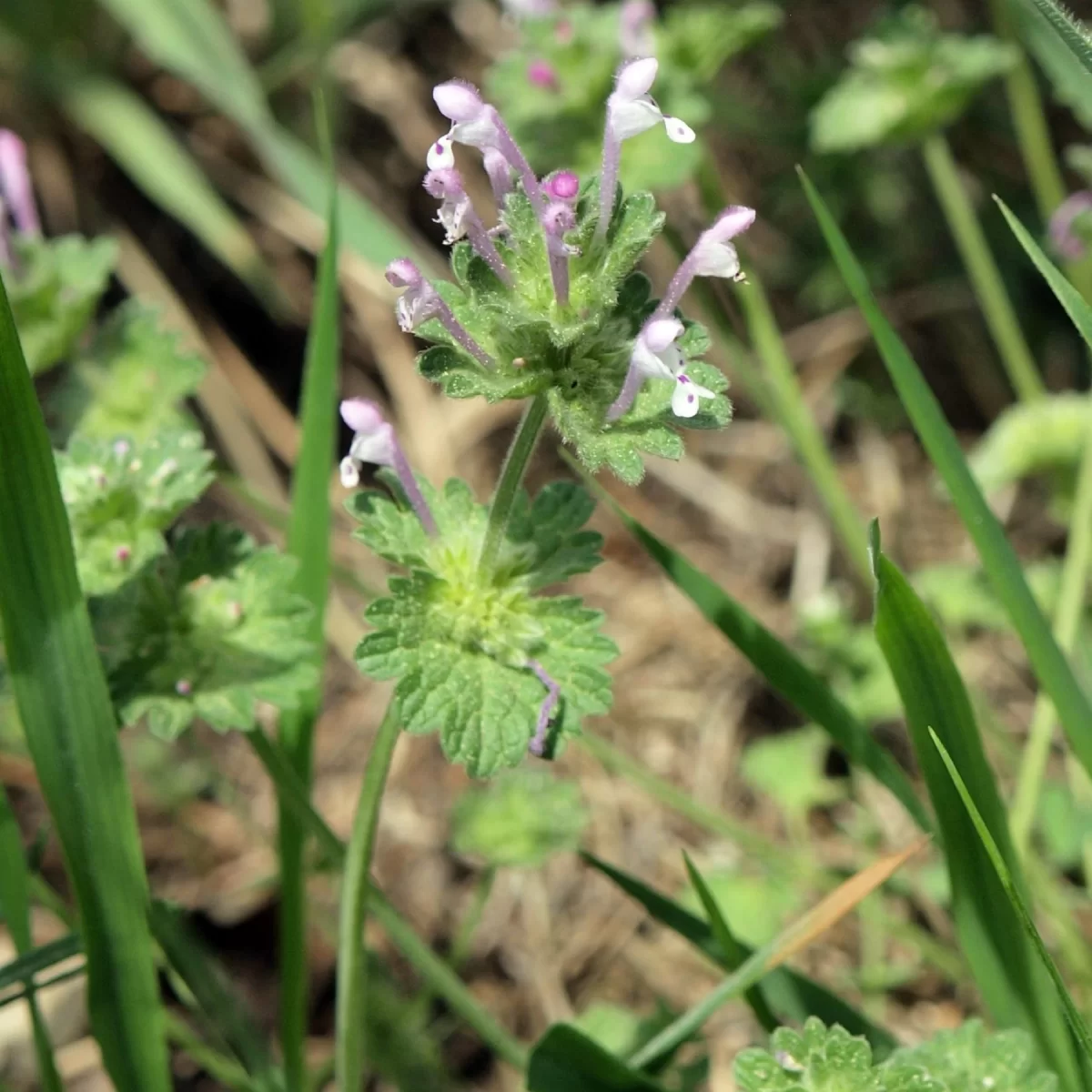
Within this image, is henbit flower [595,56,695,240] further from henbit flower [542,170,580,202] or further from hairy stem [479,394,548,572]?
hairy stem [479,394,548,572]

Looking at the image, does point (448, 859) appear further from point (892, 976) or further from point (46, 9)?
point (46, 9)

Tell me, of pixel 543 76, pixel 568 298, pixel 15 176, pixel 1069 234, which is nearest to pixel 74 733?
pixel 568 298

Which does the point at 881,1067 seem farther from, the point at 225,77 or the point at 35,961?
the point at 225,77

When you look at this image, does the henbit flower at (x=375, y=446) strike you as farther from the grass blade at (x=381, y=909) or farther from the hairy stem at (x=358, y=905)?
the grass blade at (x=381, y=909)

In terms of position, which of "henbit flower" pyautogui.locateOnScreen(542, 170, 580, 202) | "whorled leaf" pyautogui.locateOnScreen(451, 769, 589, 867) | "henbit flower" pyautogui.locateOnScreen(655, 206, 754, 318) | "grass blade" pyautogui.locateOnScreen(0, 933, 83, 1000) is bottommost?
"whorled leaf" pyautogui.locateOnScreen(451, 769, 589, 867)

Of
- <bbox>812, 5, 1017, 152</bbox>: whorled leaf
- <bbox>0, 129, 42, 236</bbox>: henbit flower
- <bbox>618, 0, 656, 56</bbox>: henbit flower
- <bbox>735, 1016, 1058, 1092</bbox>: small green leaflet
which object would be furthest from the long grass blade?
<bbox>735, 1016, 1058, 1092</bbox>: small green leaflet

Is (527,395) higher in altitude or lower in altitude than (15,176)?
lower
